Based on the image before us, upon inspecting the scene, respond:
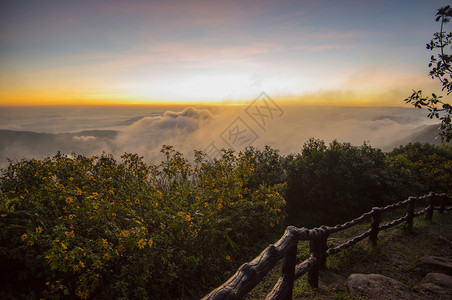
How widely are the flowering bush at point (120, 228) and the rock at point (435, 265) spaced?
3992mm

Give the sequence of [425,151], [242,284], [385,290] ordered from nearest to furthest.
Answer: [242,284] < [385,290] < [425,151]

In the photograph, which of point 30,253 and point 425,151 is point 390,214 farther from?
point 30,253

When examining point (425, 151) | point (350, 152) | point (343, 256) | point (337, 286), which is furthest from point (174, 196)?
point (425, 151)

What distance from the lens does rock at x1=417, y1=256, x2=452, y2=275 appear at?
482 cm

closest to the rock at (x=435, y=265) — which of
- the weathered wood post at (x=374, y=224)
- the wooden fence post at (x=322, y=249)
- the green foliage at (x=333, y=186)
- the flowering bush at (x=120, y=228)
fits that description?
the weathered wood post at (x=374, y=224)

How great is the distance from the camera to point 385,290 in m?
4.09

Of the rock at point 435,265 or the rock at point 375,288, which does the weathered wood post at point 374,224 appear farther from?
the rock at point 375,288

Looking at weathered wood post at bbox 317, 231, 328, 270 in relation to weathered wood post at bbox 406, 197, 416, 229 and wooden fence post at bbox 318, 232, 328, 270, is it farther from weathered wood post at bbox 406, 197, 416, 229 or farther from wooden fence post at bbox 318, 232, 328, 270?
weathered wood post at bbox 406, 197, 416, 229

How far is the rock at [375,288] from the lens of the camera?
13.1 ft

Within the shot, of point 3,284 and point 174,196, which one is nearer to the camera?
point 3,284

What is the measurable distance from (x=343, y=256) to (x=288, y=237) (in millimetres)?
3202

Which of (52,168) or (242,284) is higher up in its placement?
(52,168)

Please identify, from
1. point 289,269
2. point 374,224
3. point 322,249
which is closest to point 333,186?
point 374,224

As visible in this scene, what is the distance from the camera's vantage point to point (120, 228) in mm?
5305
